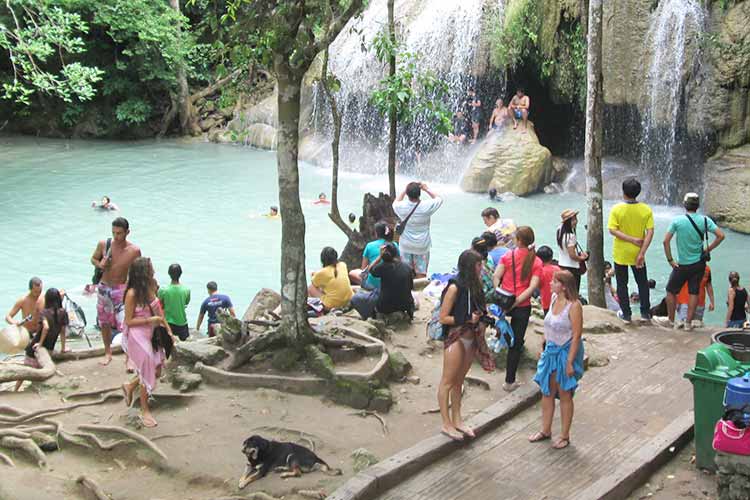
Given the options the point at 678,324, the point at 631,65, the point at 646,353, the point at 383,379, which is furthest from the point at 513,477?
the point at 631,65

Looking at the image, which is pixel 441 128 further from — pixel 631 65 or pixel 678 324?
pixel 631 65

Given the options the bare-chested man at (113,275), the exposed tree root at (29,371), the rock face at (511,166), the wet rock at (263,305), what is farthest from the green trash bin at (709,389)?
the rock face at (511,166)

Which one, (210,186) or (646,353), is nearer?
(646,353)

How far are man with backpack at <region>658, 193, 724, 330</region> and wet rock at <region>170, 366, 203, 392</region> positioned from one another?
16.9 ft

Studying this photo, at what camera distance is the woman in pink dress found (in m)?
7.51

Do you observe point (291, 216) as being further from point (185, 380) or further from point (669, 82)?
point (669, 82)

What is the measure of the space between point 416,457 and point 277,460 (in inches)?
40.9

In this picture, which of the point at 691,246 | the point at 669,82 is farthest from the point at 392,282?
the point at 669,82

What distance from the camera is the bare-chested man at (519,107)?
22.6 m

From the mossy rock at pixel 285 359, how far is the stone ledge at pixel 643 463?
10.1 ft

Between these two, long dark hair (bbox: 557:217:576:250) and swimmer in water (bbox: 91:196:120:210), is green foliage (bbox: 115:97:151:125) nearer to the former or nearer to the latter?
swimmer in water (bbox: 91:196:120:210)

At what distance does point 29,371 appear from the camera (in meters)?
8.54

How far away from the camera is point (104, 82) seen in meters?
31.8

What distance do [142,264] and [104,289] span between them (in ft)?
6.21
